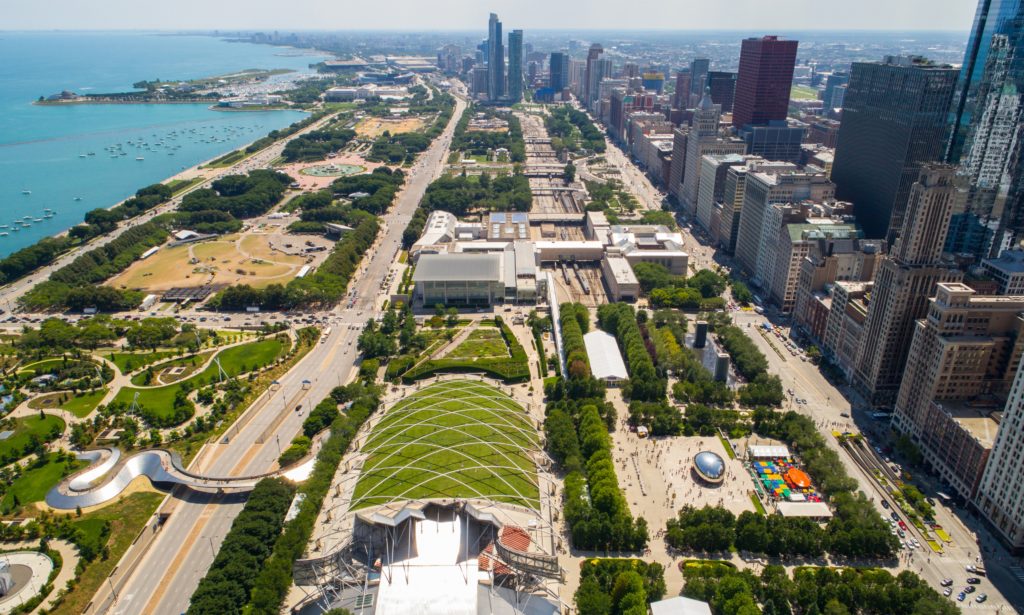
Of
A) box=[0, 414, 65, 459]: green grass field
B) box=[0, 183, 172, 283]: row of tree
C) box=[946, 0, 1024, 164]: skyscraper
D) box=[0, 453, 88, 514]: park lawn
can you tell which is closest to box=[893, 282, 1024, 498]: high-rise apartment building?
box=[946, 0, 1024, 164]: skyscraper

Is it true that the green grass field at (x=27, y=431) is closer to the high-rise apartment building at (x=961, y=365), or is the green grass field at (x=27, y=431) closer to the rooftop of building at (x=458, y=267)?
the rooftop of building at (x=458, y=267)

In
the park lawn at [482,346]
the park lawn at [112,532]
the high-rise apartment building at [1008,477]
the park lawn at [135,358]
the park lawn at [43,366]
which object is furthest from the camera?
the park lawn at [482,346]

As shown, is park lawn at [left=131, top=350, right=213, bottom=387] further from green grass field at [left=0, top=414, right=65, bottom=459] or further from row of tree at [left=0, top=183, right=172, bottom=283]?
row of tree at [left=0, top=183, right=172, bottom=283]

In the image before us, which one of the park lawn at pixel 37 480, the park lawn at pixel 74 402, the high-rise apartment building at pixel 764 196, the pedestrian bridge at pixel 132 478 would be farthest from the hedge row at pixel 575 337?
the park lawn at pixel 74 402

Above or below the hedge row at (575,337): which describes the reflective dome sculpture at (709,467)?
below

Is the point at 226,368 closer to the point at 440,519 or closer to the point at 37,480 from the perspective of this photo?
the point at 37,480

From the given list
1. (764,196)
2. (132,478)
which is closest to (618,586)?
(132,478)

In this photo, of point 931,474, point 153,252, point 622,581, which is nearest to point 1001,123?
point 931,474
